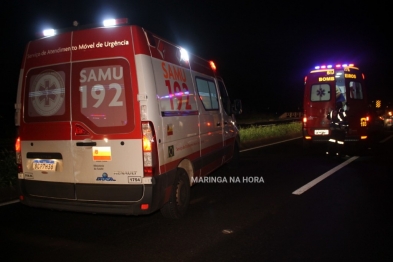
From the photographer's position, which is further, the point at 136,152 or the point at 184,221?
the point at 184,221

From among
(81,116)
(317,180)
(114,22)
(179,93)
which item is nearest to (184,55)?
(179,93)

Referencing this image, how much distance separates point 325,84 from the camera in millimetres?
12578

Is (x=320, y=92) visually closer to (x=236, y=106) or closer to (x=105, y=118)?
(x=236, y=106)

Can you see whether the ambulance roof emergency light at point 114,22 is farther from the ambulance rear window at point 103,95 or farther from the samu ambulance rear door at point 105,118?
the ambulance rear window at point 103,95

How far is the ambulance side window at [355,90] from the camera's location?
41.5 feet

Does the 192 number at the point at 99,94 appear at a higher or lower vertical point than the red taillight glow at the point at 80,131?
higher

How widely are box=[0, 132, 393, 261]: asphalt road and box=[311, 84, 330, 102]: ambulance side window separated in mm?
5465

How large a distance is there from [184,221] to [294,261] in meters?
Result: 1.86

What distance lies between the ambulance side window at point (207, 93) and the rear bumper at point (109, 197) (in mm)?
1951

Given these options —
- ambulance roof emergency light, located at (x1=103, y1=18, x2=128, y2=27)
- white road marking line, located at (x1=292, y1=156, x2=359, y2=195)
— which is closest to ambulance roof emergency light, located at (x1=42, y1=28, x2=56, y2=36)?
ambulance roof emergency light, located at (x1=103, y1=18, x2=128, y2=27)

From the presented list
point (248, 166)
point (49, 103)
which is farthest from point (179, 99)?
point (248, 166)

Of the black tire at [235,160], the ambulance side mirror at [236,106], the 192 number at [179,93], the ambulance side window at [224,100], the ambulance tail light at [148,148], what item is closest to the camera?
the ambulance tail light at [148,148]

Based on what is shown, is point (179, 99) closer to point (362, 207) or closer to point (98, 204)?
point (98, 204)

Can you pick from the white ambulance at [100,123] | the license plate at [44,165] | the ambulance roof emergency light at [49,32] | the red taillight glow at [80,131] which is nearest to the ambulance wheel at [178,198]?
the white ambulance at [100,123]
